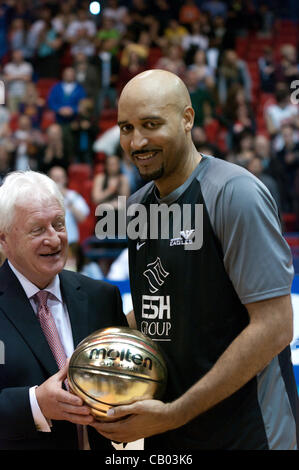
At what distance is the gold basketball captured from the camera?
85.6 inches

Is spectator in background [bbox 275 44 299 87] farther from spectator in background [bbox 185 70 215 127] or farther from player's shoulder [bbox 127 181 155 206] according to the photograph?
Result: player's shoulder [bbox 127 181 155 206]

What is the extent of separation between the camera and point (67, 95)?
1061 cm

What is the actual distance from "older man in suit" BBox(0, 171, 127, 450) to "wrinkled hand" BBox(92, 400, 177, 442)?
0.85 ft

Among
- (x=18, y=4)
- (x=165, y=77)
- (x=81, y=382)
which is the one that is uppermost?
(x=18, y=4)

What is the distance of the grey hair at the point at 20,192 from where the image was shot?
2537mm

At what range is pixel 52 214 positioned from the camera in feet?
8.35

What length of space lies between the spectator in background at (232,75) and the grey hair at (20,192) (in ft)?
27.8

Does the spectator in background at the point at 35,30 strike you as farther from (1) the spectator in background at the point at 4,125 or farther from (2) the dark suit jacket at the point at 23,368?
(2) the dark suit jacket at the point at 23,368

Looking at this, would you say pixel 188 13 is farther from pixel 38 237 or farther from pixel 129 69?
pixel 38 237

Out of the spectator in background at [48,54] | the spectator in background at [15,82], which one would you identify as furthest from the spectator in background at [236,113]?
the spectator in background at [48,54]

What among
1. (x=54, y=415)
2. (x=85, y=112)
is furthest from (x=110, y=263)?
(x=54, y=415)

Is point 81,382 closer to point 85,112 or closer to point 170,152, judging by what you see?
point 170,152

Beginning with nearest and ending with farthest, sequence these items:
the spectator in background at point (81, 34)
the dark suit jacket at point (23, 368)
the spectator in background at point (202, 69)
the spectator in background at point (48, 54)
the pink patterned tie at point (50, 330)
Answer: the dark suit jacket at point (23, 368) → the pink patterned tie at point (50, 330) → the spectator in background at point (202, 69) → the spectator in background at point (81, 34) → the spectator in background at point (48, 54)
